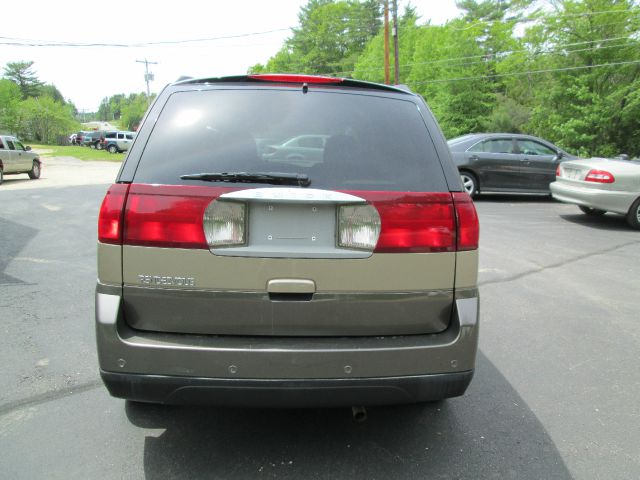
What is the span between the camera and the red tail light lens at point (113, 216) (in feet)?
7.13

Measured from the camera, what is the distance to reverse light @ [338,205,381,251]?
2.16m

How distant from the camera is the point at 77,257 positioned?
672 cm

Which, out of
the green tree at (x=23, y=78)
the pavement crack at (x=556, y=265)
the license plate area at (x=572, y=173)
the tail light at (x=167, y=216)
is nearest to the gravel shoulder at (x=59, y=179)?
the license plate area at (x=572, y=173)

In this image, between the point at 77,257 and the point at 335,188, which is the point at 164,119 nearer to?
the point at 335,188

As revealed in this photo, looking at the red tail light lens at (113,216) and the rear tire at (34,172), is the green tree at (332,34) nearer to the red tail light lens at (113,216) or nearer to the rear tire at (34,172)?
the rear tire at (34,172)

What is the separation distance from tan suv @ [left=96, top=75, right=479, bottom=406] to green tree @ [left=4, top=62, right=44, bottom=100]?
126078 millimetres

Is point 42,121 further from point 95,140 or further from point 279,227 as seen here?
point 279,227

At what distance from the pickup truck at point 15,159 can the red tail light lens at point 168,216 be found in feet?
60.5

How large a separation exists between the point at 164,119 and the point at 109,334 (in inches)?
39.0

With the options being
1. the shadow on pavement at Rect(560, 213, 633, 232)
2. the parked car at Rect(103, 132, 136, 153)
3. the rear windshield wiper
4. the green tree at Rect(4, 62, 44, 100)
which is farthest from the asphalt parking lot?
the green tree at Rect(4, 62, 44, 100)

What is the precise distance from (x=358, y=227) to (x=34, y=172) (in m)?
21.2

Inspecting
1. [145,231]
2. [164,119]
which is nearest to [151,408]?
[145,231]

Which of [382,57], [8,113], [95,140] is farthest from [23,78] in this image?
[382,57]

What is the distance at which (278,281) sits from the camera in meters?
2.13
